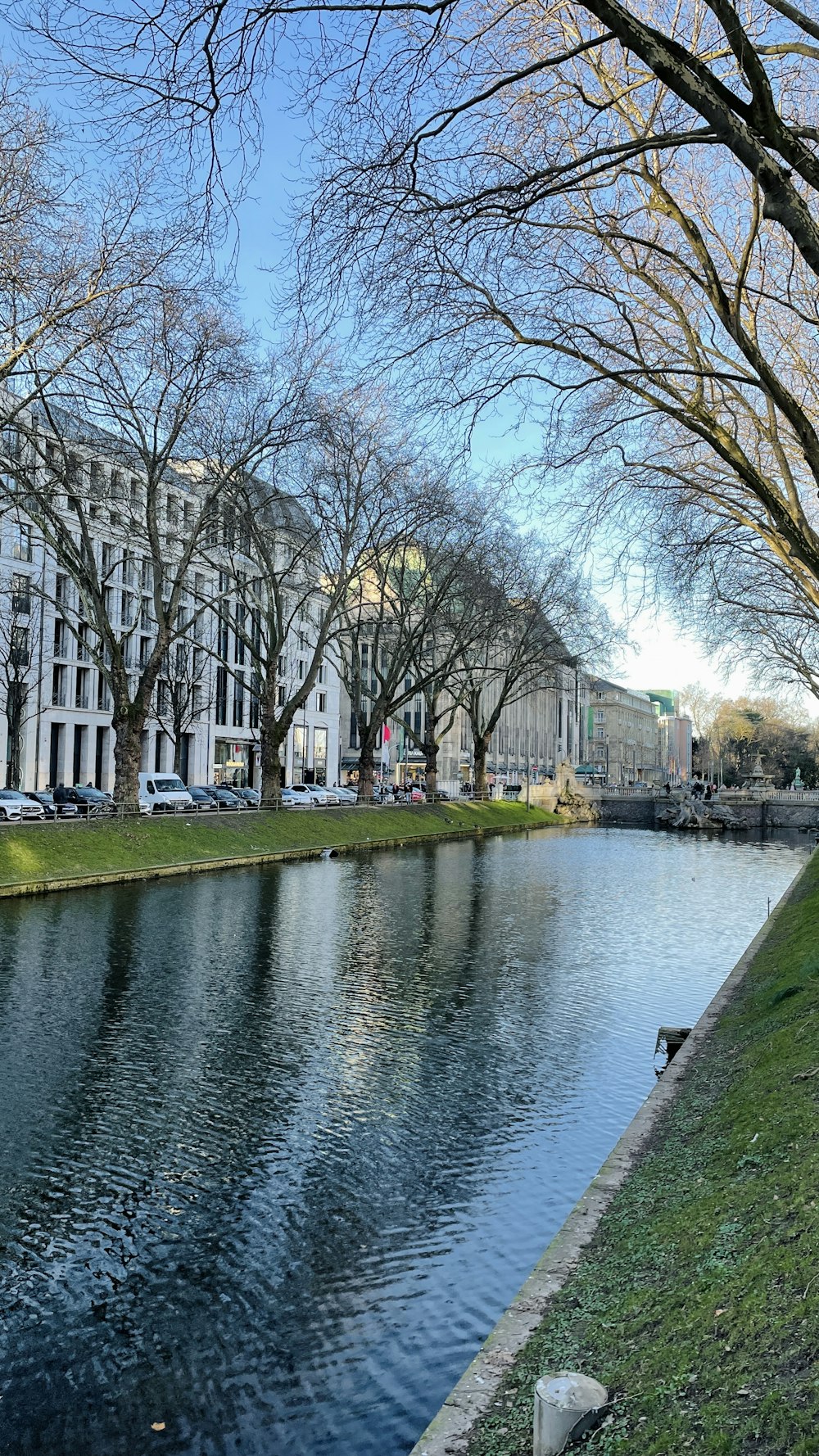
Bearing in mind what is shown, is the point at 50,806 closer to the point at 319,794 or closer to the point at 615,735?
the point at 319,794

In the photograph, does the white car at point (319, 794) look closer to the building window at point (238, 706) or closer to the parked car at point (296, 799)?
the parked car at point (296, 799)

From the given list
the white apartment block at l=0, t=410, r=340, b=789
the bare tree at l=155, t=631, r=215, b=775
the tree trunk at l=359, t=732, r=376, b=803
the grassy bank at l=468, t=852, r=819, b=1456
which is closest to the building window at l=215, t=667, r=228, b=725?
the white apartment block at l=0, t=410, r=340, b=789

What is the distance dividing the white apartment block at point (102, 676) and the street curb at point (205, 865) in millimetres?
8844

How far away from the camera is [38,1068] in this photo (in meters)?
11.5

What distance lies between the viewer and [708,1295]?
5.09 meters

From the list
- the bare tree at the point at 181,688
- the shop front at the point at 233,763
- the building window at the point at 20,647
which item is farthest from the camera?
the shop front at the point at 233,763

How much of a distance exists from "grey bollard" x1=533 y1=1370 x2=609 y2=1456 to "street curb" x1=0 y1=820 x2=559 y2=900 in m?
22.8

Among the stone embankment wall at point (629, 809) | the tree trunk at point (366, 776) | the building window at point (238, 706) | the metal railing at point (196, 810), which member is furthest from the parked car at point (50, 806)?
the stone embankment wall at point (629, 809)

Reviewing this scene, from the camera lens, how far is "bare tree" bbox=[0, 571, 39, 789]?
53.0 metres

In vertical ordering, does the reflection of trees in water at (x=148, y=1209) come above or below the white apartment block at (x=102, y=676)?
below

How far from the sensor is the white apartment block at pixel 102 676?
2144 inches

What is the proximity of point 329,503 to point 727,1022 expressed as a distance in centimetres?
3066

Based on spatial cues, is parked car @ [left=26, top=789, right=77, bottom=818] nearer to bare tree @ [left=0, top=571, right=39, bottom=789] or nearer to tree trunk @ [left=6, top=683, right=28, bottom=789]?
tree trunk @ [left=6, top=683, right=28, bottom=789]

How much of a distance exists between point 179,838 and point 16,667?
74.4ft
